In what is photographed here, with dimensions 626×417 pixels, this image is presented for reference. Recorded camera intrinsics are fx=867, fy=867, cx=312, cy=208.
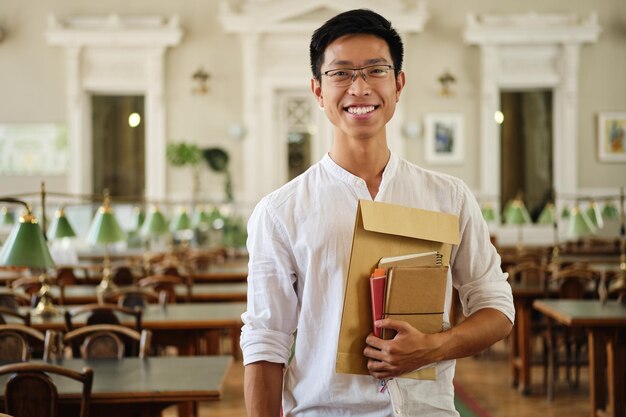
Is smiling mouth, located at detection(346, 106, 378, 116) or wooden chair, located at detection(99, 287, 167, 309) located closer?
smiling mouth, located at detection(346, 106, 378, 116)

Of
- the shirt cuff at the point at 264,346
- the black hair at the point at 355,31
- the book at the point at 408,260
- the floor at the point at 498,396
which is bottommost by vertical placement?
the floor at the point at 498,396

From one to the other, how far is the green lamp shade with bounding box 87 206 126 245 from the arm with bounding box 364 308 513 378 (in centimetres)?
483

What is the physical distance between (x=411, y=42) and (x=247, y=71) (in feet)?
9.94

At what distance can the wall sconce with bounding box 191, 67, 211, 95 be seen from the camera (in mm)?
15656

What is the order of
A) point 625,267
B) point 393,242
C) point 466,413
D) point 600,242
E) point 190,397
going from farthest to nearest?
point 600,242
point 625,267
point 466,413
point 190,397
point 393,242

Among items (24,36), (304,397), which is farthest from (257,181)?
(304,397)

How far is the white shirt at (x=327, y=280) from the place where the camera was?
1.62 m

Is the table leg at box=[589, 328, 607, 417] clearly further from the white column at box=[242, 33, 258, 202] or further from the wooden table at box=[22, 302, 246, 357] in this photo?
the white column at box=[242, 33, 258, 202]

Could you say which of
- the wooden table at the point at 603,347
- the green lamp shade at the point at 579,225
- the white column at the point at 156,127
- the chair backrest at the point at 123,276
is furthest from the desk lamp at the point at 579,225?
the white column at the point at 156,127

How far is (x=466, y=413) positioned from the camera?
5836 mm

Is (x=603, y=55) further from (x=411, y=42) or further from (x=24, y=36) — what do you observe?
(x=24, y=36)

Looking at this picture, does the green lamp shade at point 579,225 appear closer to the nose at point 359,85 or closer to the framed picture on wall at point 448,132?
the nose at point 359,85

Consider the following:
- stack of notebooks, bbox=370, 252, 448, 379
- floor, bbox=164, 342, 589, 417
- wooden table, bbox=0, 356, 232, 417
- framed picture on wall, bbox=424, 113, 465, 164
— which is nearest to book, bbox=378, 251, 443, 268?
stack of notebooks, bbox=370, 252, 448, 379

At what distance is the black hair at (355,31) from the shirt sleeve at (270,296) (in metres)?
0.34
